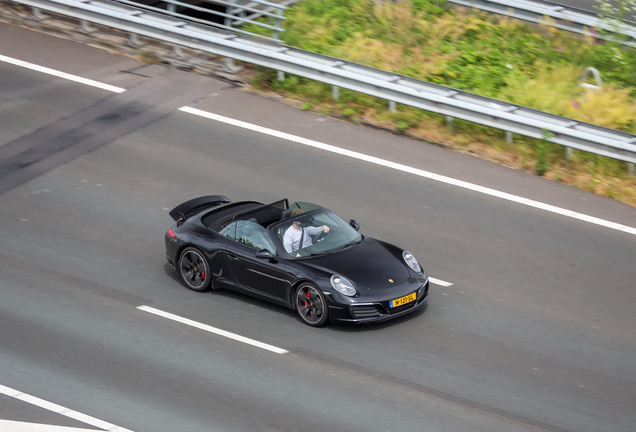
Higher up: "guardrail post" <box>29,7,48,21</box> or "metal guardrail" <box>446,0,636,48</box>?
"metal guardrail" <box>446,0,636,48</box>

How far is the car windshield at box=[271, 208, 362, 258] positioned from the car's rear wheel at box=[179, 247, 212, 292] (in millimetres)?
1099

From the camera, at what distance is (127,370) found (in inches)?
352

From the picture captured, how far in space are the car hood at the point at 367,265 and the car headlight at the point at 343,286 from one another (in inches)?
4.0

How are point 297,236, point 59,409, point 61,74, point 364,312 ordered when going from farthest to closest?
point 61,74
point 297,236
point 364,312
point 59,409

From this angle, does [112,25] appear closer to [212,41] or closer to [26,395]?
[212,41]

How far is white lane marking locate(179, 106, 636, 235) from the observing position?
43.2 feet

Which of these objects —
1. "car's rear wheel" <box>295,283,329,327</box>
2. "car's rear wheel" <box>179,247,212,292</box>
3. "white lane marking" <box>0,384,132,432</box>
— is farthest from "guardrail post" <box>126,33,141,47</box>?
"white lane marking" <box>0,384,132,432</box>

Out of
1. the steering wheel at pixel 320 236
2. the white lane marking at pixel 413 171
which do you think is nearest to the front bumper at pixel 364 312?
the steering wheel at pixel 320 236

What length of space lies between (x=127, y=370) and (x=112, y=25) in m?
11.3

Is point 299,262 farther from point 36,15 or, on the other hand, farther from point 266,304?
point 36,15

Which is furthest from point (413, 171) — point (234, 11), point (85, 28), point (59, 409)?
point (85, 28)

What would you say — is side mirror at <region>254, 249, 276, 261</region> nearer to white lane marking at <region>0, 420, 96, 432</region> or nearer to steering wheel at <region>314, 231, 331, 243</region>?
steering wheel at <region>314, 231, 331, 243</region>

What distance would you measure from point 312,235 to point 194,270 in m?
1.72

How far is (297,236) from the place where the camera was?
10.4 m
